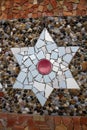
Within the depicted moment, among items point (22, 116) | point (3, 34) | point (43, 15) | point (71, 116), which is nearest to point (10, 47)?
point (3, 34)

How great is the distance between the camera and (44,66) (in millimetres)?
2703

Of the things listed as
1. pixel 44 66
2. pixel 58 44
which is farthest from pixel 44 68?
pixel 58 44

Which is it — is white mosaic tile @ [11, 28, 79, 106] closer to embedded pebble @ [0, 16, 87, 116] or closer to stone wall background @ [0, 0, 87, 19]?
embedded pebble @ [0, 16, 87, 116]

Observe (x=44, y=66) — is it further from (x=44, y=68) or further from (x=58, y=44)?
(x=58, y=44)

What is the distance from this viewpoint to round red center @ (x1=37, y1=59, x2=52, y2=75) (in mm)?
2693

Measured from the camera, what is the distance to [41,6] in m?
2.78

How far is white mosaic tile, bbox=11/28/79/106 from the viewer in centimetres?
265

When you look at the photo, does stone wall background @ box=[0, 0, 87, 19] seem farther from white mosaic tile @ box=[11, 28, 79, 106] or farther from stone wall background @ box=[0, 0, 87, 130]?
white mosaic tile @ box=[11, 28, 79, 106]

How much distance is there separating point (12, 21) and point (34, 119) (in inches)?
31.2

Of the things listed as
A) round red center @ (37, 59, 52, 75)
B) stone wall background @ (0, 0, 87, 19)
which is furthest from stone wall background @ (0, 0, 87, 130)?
round red center @ (37, 59, 52, 75)

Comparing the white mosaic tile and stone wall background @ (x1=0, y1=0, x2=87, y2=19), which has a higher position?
stone wall background @ (x1=0, y1=0, x2=87, y2=19)

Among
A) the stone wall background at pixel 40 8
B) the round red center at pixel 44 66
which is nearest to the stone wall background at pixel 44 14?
the stone wall background at pixel 40 8

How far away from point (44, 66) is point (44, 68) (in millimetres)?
15

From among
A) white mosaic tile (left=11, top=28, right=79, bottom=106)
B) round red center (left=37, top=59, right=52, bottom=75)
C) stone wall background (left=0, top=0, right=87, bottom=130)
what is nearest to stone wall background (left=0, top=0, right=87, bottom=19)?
stone wall background (left=0, top=0, right=87, bottom=130)
